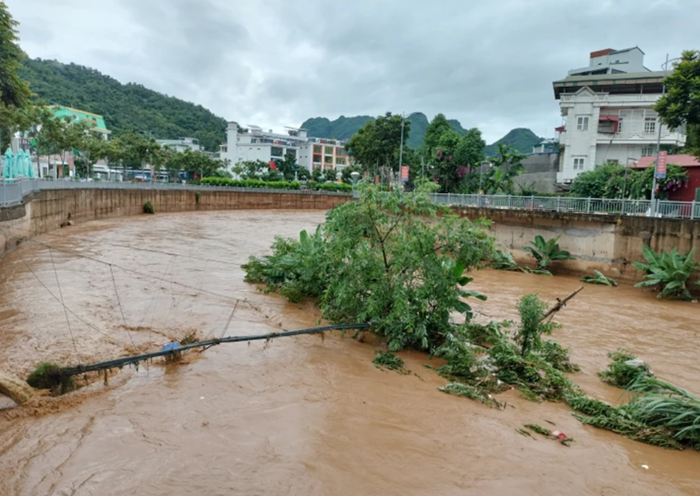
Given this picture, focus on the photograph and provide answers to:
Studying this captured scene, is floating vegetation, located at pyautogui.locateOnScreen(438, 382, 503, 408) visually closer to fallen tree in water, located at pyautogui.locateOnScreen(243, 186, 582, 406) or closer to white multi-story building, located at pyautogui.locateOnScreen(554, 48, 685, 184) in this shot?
fallen tree in water, located at pyautogui.locateOnScreen(243, 186, 582, 406)

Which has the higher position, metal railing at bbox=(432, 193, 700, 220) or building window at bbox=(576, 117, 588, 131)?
building window at bbox=(576, 117, 588, 131)

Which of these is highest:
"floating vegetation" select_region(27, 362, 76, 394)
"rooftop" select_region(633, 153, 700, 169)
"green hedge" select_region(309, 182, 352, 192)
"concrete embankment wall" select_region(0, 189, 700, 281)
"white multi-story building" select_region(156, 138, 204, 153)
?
"white multi-story building" select_region(156, 138, 204, 153)

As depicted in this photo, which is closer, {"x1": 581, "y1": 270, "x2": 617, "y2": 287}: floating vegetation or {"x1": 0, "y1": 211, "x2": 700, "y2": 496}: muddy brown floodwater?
{"x1": 0, "y1": 211, "x2": 700, "y2": 496}: muddy brown floodwater

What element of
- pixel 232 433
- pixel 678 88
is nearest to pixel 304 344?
pixel 232 433

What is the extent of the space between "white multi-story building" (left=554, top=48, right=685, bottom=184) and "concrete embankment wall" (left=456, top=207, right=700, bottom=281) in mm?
20350

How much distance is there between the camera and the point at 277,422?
622 cm

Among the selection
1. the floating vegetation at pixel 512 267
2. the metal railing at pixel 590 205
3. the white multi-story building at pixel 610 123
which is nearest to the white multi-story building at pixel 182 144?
the white multi-story building at pixel 610 123

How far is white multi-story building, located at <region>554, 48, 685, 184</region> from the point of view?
3828cm

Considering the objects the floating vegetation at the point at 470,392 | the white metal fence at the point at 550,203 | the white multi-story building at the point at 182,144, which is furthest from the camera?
the white multi-story building at the point at 182,144

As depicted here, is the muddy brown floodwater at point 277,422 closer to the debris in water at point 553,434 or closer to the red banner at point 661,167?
the debris in water at point 553,434

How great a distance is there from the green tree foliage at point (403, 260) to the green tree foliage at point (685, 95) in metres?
16.0

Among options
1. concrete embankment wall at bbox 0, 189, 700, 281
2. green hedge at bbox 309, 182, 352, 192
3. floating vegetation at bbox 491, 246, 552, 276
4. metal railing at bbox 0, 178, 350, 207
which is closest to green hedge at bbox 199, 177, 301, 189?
green hedge at bbox 309, 182, 352, 192

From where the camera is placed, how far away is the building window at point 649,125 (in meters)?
38.2

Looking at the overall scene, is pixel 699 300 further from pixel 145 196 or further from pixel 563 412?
pixel 145 196
